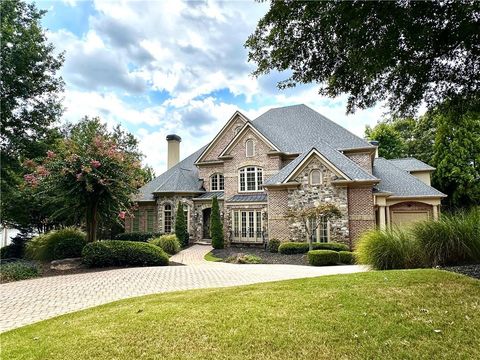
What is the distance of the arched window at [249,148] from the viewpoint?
74.6 ft

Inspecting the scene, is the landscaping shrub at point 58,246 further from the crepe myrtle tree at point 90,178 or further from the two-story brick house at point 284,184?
the two-story brick house at point 284,184

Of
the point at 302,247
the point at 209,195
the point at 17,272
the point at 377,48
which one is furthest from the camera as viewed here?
the point at 209,195

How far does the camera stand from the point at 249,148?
2286cm

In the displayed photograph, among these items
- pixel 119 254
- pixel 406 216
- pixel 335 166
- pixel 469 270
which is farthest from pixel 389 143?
pixel 119 254

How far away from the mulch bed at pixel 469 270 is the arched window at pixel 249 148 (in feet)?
53.5

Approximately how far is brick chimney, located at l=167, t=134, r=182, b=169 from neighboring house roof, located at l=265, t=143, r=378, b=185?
42.7ft

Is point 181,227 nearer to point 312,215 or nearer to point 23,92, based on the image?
point 312,215

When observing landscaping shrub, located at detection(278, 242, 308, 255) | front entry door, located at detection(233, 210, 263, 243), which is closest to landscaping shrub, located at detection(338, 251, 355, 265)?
landscaping shrub, located at detection(278, 242, 308, 255)

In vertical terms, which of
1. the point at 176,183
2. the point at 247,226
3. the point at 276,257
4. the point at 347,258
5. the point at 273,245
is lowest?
the point at 276,257

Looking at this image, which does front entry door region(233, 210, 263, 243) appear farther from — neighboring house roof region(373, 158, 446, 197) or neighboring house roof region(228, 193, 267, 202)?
neighboring house roof region(373, 158, 446, 197)

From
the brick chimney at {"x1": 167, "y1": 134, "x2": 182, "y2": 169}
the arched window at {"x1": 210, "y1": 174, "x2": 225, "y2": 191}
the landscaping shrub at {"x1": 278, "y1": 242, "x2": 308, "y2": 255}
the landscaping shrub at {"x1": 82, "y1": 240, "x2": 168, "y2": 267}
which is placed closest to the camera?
the landscaping shrub at {"x1": 82, "y1": 240, "x2": 168, "y2": 267}

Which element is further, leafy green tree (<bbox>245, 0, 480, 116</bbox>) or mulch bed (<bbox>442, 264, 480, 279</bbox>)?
mulch bed (<bbox>442, 264, 480, 279</bbox>)

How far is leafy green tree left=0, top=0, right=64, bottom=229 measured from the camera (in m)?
16.0

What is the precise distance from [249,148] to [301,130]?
4.33m
